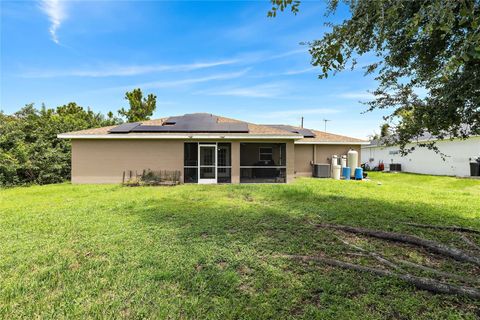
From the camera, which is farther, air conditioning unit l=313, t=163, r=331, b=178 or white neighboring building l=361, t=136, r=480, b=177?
air conditioning unit l=313, t=163, r=331, b=178

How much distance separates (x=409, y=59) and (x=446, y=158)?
18.5m

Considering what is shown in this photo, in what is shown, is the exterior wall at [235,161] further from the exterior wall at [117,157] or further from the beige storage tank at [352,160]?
the beige storage tank at [352,160]

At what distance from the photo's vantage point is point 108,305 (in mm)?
2803

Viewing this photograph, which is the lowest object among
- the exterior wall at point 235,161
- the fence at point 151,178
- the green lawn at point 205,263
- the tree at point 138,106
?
the green lawn at point 205,263

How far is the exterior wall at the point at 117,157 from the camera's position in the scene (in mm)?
13883

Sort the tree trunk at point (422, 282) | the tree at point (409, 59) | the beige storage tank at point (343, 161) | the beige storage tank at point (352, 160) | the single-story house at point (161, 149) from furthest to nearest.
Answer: the beige storage tank at point (343, 161) → the beige storage tank at point (352, 160) → the single-story house at point (161, 149) → the tree at point (409, 59) → the tree trunk at point (422, 282)

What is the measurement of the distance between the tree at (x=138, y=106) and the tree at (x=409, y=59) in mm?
25481

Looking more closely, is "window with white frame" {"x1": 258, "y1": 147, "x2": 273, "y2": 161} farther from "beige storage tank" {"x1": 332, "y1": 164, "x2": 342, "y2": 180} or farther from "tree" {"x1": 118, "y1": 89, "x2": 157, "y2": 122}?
"tree" {"x1": 118, "y1": 89, "x2": 157, "y2": 122}

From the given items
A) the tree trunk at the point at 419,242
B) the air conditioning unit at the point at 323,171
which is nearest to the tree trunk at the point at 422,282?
the tree trunk at the point at 419,242

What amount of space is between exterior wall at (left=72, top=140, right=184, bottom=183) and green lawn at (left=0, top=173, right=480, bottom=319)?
19.8 ft

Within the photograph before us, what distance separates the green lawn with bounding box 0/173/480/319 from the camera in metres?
2.76

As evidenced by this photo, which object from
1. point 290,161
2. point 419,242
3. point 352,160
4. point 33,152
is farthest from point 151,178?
point 352,160

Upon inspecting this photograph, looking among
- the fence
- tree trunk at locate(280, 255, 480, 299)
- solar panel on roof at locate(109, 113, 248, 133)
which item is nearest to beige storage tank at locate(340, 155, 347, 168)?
solar panel on roof at locate(109, 113, 248, 133)

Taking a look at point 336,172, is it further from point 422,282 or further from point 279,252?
point 422,282
